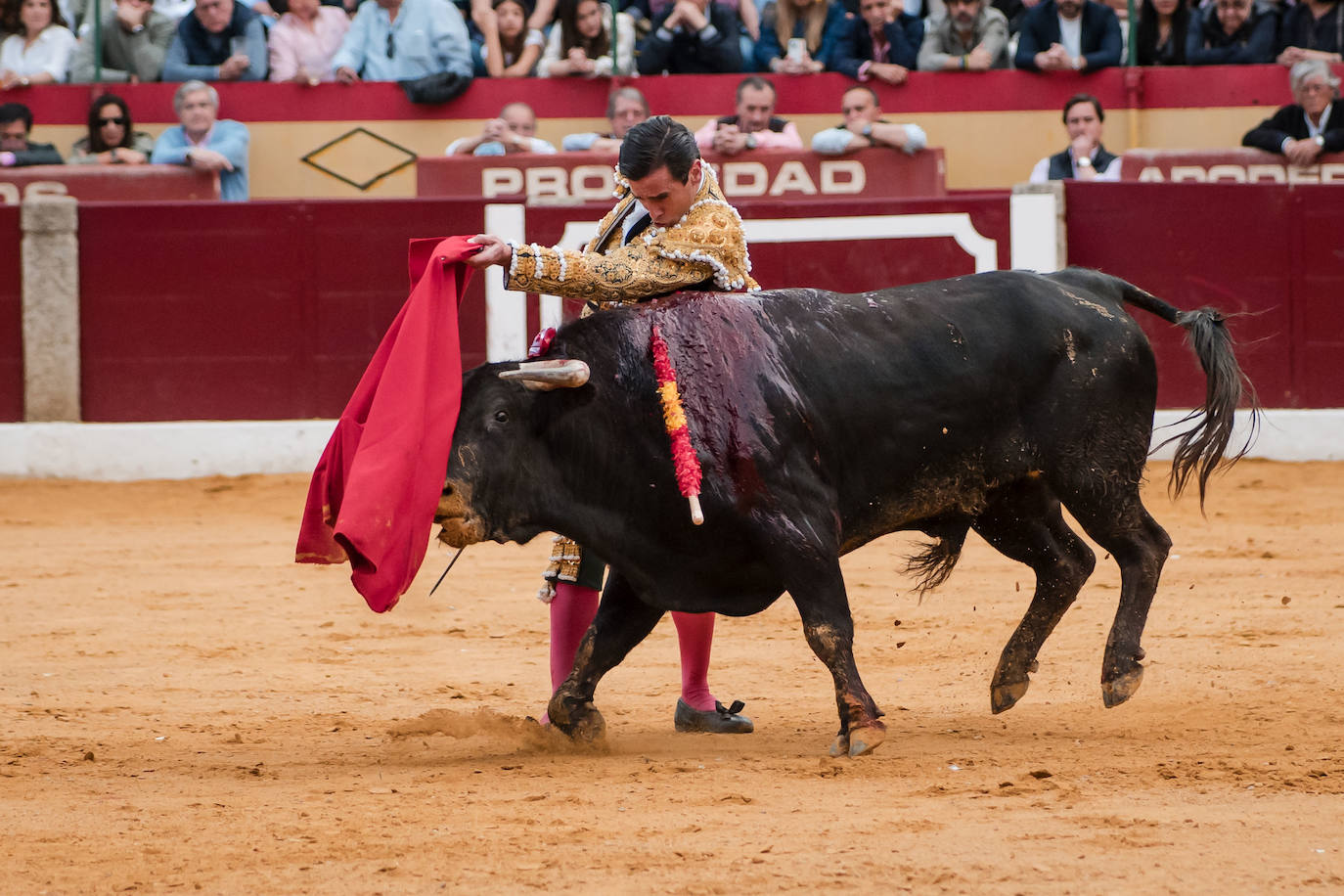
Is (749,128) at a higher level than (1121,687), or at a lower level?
higher

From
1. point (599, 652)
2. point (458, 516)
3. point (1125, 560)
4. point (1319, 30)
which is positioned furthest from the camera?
point (1319, 30)

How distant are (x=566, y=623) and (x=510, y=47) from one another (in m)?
6.63

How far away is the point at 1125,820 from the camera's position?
316 cm

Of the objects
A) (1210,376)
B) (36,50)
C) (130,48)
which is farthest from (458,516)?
(36,50)

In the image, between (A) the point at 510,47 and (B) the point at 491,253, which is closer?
(B) the point at 491,253

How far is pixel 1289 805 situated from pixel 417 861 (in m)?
1.61

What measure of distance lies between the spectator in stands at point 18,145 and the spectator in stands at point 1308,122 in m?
6.58

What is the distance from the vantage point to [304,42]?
10312 mm

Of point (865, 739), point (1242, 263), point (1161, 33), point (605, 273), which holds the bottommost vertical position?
point (865, 739)

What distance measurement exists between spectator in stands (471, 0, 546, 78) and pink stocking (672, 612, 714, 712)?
6523 millimetres

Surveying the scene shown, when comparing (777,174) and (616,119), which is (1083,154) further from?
(616,119)

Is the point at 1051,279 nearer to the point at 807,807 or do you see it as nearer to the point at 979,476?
the point at 979,476

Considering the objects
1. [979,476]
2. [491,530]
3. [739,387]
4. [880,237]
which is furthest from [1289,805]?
[880,237]

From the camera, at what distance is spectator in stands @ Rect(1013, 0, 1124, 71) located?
9.99m
